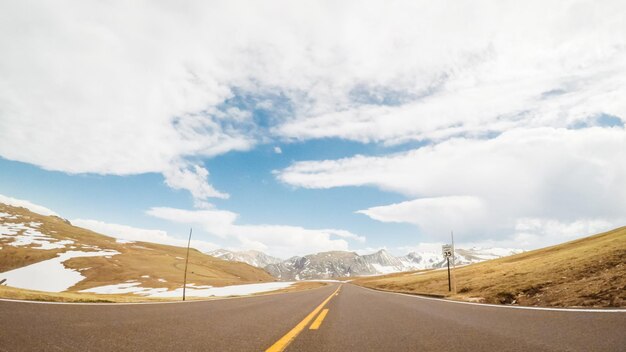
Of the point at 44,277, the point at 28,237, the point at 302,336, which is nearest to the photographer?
the point at 302,336

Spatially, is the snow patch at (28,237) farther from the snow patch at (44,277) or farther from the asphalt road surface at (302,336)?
the asphalt road surface at (302,336)

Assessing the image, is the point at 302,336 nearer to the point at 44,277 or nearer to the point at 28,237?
the point at 44,277

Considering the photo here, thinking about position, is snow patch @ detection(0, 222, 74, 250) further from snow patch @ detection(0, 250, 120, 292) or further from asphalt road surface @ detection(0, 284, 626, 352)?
asphalt road surface @ detection(0, 284, 626, 352)

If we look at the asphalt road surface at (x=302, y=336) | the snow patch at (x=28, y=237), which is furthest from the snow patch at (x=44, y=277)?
the asphalt road surface at (x=302, y=336)

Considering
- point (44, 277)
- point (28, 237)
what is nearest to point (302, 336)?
point (44, 277)

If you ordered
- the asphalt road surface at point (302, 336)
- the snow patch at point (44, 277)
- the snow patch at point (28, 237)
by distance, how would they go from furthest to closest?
the snow patch at point (28, 237) < the snow patch at point (44, 277) < the asphalt road surface at point (302, 336)

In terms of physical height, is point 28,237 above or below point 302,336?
above

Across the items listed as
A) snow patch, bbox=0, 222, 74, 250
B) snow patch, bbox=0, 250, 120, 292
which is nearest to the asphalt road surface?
snow patch, bbox=0, 250, 120, 292

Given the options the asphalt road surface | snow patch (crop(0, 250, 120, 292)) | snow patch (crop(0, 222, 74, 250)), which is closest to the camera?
the asphalt road surface

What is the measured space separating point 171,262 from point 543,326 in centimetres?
15512

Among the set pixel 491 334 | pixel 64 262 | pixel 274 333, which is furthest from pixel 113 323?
pixel 64 262

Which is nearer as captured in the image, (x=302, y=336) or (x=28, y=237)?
(x=302, y=336)

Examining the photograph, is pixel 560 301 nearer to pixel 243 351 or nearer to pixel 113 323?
pixel 243 351

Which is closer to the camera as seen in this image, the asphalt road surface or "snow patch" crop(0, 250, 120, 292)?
the asphalt road surface
